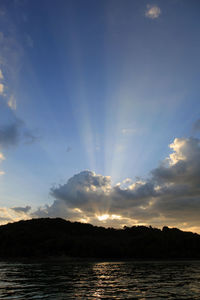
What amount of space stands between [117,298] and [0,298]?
1465cm

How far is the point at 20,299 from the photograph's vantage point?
30922 millimetres

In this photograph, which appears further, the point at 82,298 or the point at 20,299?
the point at 82,298

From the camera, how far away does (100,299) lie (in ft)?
104

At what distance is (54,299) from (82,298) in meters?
3.64

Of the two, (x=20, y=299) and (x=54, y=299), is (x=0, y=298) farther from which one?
(x=54, y=299)

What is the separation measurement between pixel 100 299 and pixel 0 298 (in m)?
12.5

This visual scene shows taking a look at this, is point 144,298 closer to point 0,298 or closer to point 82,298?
point 82,298

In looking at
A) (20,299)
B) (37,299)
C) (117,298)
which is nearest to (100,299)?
(117,298)

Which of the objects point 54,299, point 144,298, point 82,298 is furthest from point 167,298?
point 54,299

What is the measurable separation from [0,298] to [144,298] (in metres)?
18.0

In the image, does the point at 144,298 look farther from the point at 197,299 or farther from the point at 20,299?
the point at 20,299

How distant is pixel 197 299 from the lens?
31.6m

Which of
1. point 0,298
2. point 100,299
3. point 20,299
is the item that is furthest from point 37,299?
point 100,299

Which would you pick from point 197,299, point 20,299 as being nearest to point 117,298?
point 197,299
